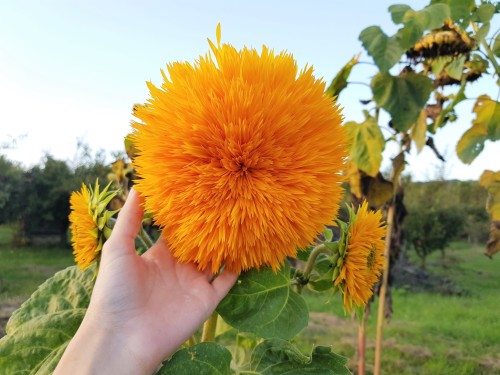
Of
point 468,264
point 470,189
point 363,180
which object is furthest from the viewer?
point 470,189

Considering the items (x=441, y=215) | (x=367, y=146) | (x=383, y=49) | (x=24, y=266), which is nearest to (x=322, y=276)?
(x=383, y=49)

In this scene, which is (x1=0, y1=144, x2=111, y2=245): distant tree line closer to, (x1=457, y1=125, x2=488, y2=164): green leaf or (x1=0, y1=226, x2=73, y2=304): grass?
(x1=0, y1=226, x2=73, y2=304): grass

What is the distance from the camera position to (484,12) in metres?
1.35

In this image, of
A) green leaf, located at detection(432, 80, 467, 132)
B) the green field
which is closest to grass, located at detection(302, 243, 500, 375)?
the green field

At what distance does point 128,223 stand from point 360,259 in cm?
28

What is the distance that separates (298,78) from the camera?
0.54 metres

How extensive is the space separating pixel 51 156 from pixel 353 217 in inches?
411

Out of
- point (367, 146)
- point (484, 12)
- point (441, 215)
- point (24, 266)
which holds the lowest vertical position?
point (24, 266)

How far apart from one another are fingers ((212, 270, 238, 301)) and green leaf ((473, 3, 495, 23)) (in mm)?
1118

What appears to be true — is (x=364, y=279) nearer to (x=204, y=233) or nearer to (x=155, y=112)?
(x=204, y=233)

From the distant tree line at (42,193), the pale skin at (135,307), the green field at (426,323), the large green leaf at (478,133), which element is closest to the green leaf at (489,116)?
the large green leaf at (478,133)

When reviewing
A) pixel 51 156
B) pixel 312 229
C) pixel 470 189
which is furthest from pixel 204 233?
pixel 51 156

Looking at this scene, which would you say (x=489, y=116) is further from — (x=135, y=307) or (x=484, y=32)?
(x=135, y=307)

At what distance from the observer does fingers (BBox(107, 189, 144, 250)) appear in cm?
62
